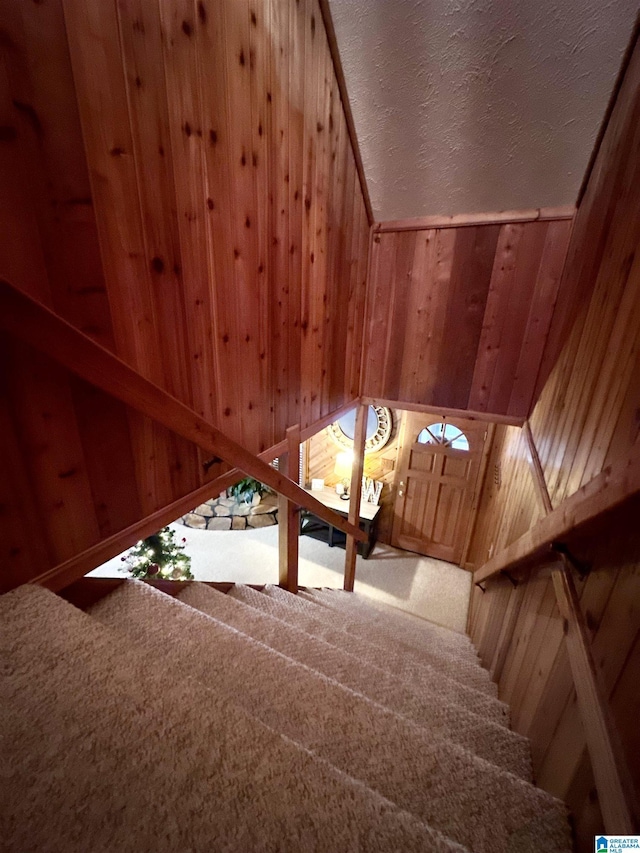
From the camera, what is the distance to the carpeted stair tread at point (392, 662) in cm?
146

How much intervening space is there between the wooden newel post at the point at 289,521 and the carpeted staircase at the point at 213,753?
0.91m

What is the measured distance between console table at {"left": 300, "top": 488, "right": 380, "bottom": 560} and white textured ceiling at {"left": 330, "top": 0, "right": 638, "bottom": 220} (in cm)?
341

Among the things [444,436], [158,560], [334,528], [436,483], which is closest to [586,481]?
[158,560]

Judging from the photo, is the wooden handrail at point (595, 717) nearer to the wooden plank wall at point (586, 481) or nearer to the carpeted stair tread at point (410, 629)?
the wooden plank wall at point (586, 481)

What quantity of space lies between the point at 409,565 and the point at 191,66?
467 centimetres

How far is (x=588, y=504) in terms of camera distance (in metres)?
0.89

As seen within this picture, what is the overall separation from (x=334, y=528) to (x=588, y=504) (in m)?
3.91

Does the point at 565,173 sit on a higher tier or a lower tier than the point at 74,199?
higher

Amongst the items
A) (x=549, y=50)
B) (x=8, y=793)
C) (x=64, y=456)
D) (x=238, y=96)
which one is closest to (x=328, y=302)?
(x=238, y=96)

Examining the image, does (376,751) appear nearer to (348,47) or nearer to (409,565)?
(348,47)

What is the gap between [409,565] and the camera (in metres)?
4.44

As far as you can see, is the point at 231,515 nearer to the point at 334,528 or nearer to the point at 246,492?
the point at 246,492

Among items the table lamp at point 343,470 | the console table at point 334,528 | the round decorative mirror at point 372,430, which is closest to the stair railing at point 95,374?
the round decorative mirror at point 372,430

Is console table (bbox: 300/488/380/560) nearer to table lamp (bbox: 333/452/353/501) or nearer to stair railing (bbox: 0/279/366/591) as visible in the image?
table lamp (bbox: 333/452/353/501)
